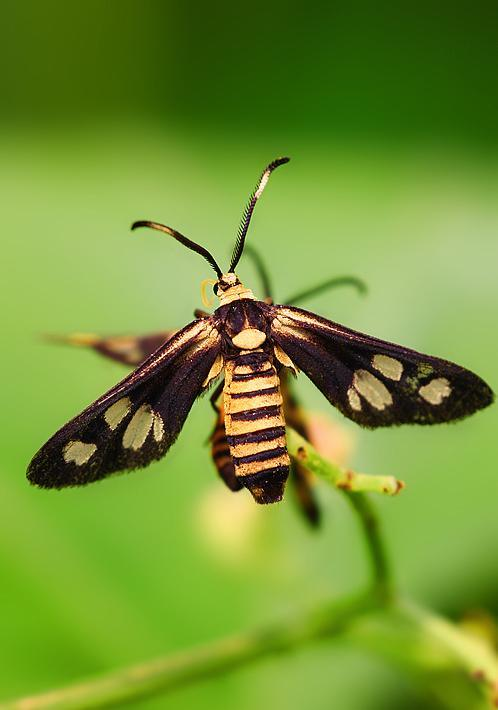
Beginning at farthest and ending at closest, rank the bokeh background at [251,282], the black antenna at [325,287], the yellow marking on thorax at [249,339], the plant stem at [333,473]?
the bokeh background at [251,282] → the black antenna at [325,287] → the yellow marking on thorax at [249,339] → the plant stem at [333,473]

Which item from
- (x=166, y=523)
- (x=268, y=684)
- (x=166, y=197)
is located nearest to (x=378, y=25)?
(x=166, y=197)

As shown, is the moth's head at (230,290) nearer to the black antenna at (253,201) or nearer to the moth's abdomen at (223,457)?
the black antenna at (253,201)

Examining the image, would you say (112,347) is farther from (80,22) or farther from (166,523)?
(80,22)

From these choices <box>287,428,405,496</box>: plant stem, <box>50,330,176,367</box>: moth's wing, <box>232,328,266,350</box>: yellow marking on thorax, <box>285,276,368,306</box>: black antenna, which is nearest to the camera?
<box>287,428,405,496</box>: plant stem

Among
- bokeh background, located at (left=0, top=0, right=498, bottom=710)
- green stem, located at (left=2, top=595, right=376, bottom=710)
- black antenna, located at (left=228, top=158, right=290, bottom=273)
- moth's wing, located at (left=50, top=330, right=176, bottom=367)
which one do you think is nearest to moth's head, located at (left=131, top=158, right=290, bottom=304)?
black antenna, located at (left=228, top=158, right=290, bottom=273)

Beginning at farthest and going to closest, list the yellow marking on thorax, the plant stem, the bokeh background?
the bokeh background < the yellow marking on thorax < the plant stem

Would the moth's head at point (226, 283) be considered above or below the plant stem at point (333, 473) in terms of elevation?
above

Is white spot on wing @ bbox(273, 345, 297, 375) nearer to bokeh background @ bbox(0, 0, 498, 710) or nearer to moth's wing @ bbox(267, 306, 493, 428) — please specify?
moth's wing @ bbox(267, 306, 493, 428)

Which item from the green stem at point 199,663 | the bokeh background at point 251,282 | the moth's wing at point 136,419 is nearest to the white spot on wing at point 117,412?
the moth's wing at point 136,419
